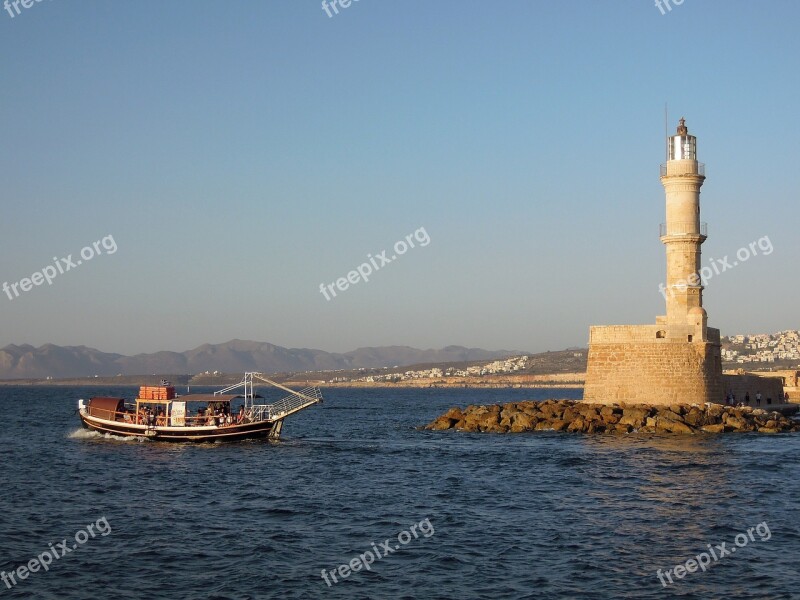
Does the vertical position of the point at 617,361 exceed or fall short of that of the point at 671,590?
it exceeds it

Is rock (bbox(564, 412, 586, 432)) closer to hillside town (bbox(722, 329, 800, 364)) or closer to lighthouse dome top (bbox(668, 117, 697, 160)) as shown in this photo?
lighthouse dome top (bbox(668, 117, 697, 160))

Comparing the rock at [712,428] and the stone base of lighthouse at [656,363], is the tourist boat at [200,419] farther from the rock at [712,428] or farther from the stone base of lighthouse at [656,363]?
the rock at [712,428]

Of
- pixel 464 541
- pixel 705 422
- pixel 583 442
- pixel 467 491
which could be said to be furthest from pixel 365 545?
pixel 705 422

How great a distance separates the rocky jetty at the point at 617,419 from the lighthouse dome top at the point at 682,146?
1214 cm

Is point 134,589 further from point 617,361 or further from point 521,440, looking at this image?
point 617,361

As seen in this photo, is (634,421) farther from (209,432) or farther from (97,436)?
(97,436)

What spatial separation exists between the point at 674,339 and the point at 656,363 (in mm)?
1389

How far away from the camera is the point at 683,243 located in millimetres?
45062

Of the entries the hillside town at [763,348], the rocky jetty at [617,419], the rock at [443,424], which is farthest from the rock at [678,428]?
the hillside town at [763,348]

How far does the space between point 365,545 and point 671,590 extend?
6.42 m

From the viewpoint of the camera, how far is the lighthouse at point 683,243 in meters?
44.8

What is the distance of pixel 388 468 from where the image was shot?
108 ft

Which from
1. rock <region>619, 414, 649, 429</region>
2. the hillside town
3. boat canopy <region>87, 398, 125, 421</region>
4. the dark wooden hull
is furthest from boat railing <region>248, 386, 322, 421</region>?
the hillside town

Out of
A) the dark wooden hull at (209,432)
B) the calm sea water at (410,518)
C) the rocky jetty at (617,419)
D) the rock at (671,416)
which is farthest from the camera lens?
the rocky jetty at (617,419)
